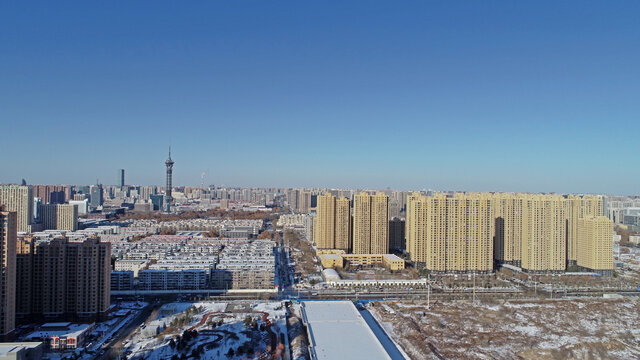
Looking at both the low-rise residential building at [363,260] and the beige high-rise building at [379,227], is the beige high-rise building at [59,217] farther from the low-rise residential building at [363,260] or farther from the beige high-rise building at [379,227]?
the beige high-rise building at [379,227]

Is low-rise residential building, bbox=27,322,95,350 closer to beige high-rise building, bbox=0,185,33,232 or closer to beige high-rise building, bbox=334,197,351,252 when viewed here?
beige high-rise building, bbox=334,197,351,252

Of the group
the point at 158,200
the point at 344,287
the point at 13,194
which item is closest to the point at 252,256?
the point at 344,287

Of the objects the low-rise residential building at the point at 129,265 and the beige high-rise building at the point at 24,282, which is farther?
the low-rise residential building at the point at 129,265

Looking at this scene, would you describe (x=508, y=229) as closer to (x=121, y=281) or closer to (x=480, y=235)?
(x=480, y=235)

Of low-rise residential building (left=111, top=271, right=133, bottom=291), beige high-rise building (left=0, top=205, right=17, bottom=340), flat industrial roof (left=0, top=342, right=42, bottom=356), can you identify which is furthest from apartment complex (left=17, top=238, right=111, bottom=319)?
flat industrial roof (left=0, top=342, right=42, bottom=356)

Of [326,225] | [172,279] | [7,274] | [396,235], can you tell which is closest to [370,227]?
[326,225]

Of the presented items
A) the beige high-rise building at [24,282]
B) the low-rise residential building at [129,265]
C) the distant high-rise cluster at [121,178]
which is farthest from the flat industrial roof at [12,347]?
the distant high-rise cluster at [121,178]

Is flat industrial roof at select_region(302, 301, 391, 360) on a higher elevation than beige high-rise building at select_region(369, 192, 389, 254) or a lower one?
lower
